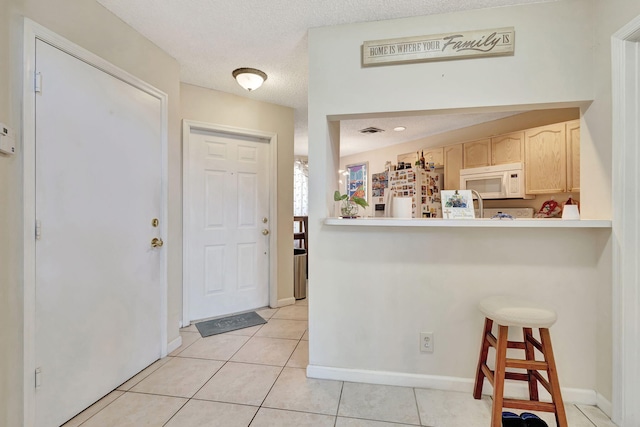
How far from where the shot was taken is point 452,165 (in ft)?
13.1

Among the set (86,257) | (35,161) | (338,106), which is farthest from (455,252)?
(35,161)

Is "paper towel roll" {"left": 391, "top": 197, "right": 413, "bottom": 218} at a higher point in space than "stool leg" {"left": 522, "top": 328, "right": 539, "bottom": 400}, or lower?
higher

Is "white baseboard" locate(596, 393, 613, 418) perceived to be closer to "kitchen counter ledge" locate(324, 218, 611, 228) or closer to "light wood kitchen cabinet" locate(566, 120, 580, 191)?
"kitchen counter ledge" locate(324, 218, 611, 228)

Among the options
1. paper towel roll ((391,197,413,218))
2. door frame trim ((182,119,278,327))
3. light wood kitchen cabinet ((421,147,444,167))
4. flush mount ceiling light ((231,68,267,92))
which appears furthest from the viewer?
light wood kitchen cabinet ((421,147,444,167))

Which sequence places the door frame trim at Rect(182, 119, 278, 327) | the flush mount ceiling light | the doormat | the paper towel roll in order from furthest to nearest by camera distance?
1. the door frame trim at Rect(182, 119, 278, 327)
2. the doormat
3. the flush mount ceiling light
4. the paper towel roll

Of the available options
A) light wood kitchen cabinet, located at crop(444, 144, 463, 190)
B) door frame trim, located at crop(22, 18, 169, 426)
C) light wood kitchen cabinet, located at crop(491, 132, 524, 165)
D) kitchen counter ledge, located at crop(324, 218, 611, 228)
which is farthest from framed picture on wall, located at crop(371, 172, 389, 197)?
door frame trim, located at crop(22, 18, 169, 426)

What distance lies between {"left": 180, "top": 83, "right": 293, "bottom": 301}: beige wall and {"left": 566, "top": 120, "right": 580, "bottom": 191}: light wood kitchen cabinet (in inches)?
113

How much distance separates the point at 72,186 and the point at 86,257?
41 centimetres

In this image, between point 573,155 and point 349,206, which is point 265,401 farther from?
point 573,155

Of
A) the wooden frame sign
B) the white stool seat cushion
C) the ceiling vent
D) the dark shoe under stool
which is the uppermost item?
the ceiling vent

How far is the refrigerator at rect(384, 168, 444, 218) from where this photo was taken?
398cm

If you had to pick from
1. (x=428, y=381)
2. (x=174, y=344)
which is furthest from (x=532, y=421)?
(x=174, y=344)
